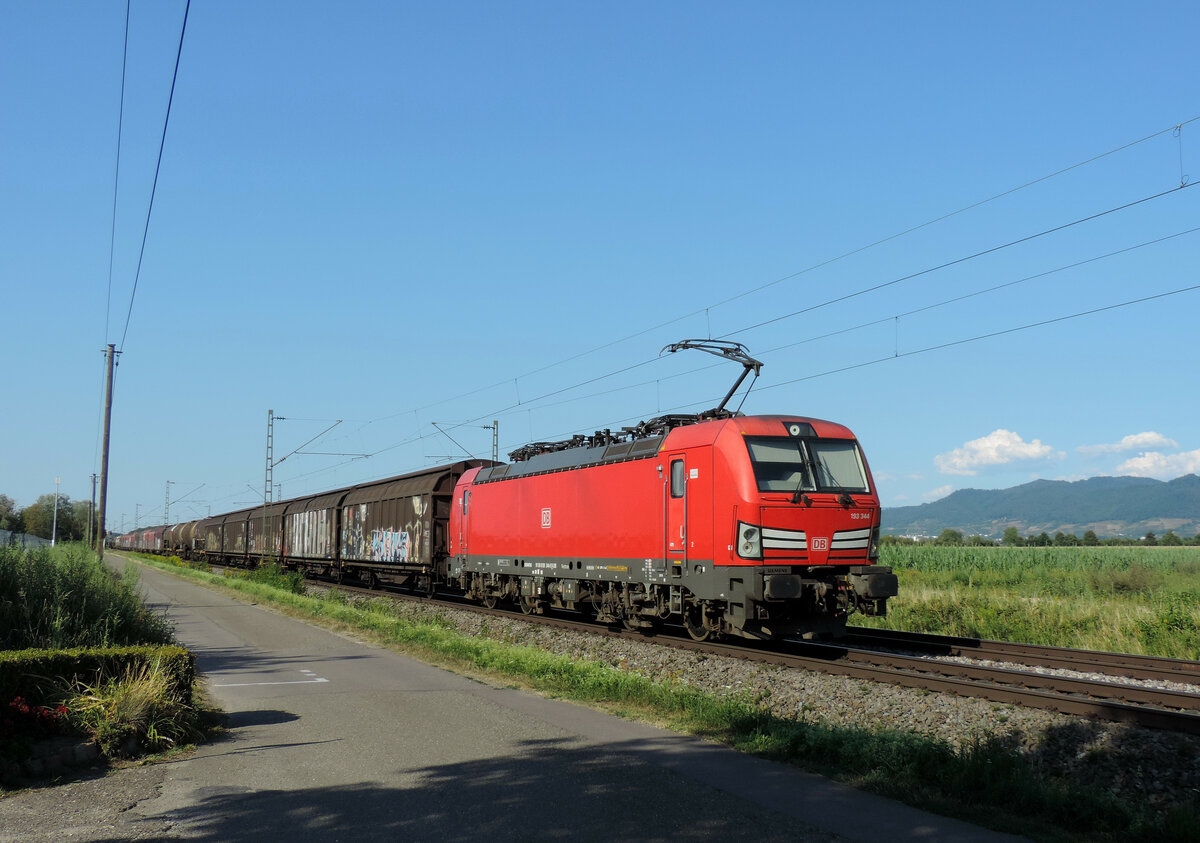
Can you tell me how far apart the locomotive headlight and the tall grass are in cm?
868

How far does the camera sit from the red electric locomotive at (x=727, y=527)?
14352mm

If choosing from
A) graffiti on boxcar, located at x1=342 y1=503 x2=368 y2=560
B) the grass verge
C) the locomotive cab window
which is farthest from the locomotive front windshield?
graffiti on boxcar, located at x1=342 y1=503 x2=368 y2=560

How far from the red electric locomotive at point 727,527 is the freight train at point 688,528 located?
26 mm

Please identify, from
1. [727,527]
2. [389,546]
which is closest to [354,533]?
[389,546]

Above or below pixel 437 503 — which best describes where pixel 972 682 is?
below

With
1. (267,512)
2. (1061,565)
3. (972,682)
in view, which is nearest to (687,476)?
(972,682)

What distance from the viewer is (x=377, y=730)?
30.2 feet

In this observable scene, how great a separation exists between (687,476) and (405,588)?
21065 mm

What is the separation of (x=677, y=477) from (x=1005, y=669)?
6026 millimetres

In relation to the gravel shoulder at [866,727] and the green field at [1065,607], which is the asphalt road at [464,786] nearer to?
the gravel shoulder at [866,727]

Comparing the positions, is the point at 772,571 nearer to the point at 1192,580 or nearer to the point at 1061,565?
the point at 1192,580

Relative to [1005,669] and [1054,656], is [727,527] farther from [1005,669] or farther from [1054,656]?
[1054,656]

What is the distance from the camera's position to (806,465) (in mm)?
15023

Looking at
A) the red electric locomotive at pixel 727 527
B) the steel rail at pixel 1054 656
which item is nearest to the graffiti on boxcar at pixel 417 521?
the red electric locomotive at pixel 727 527
